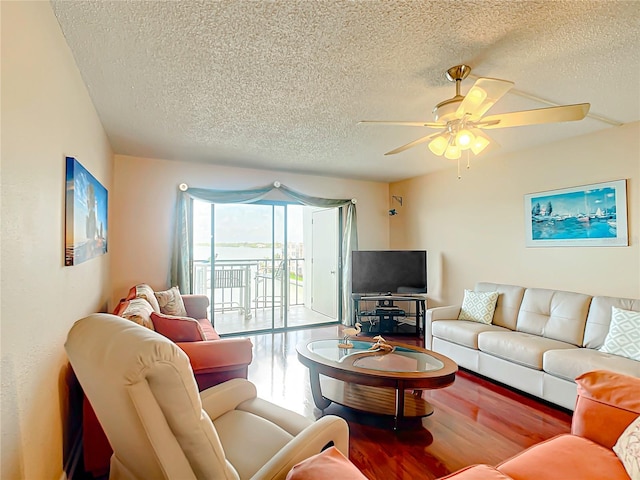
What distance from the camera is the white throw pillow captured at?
4.04ft

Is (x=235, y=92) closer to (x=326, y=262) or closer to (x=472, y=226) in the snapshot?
(x=472, y=226)

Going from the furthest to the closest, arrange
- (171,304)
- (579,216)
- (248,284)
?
(248,284)
(171,304)
(579,216)

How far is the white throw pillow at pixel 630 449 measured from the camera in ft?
4.04

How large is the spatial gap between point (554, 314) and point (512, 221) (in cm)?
126

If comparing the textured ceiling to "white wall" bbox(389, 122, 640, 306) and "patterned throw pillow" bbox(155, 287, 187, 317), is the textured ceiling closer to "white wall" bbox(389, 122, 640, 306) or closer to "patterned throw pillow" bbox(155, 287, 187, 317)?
"white wall" bbox(389, 122, 640, 306)

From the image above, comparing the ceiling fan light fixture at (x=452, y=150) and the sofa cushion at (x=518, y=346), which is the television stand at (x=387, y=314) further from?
the ceiling fan light fixture at (x=452, y=150)

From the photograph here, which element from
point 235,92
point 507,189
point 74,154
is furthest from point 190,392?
point 507,189

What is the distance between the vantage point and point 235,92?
253 cm

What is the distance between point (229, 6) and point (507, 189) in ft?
12.5

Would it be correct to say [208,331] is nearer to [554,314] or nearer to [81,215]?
[81,215]

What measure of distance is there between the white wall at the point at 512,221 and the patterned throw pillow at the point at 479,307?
0.49 meters

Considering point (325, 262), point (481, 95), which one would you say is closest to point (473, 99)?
point (481, 95)

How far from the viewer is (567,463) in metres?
1.33

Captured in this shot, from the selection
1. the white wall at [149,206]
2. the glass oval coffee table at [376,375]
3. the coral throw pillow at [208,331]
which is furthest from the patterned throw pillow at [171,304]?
the glass oval coffee table at [376,375]
